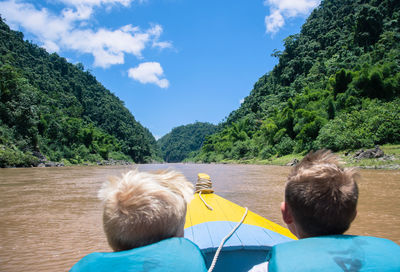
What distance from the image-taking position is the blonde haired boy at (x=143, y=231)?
2.51ft

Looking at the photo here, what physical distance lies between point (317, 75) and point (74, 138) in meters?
41.7

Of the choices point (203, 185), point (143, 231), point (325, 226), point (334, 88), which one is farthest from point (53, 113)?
point (325, 226)

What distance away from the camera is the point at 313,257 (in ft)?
2.63

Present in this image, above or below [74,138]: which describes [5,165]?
below

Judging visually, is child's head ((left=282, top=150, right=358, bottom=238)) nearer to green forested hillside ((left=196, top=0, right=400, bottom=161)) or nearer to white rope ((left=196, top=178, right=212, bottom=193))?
white rope ((left=196, top=178, right=212, bottom=193))

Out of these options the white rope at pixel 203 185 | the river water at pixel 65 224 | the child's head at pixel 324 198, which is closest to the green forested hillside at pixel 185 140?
the river water at pixel 65 224

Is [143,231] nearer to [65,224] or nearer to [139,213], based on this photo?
[139,213]

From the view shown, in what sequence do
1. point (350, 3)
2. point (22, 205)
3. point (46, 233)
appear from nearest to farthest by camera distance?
point (46, 233)
point (22, 205)
point (350, 3)

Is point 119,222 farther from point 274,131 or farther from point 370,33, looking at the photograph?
point 370,33

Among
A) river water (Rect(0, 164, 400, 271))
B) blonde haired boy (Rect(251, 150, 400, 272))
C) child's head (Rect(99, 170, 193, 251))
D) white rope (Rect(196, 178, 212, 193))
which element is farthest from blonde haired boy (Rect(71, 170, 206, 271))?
white rope (Rect(196, 178, 212, 193))

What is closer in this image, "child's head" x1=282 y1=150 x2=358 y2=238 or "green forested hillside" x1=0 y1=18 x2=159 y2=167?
"child's head" x1=282 y1=150 x2=358 y2=238

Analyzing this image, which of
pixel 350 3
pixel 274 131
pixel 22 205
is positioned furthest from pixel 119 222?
pixel 350 3

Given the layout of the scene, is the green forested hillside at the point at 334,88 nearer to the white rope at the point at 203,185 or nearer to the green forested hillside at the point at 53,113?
the white rope at the point at 203,185

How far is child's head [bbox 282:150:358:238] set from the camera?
36.7 inches
